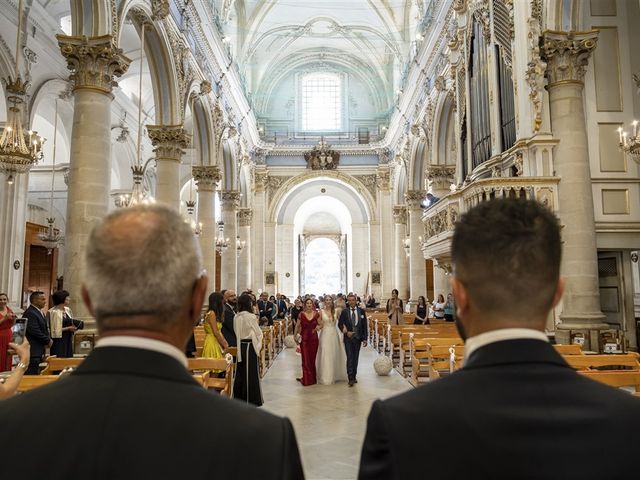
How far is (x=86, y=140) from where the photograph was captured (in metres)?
9.72

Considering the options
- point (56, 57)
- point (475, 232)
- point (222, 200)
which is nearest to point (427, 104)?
point (222, 200)

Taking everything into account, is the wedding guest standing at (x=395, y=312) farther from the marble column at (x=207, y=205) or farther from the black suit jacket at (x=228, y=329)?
the marble column at (x=207, y=205)

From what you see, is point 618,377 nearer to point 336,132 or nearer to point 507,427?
point 507,427

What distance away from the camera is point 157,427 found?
1.21m

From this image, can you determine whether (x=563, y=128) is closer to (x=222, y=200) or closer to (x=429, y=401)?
(x=429, y=401)

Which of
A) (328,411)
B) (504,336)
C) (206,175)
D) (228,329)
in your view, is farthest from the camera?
(206,175)

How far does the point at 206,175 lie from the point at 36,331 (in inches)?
487

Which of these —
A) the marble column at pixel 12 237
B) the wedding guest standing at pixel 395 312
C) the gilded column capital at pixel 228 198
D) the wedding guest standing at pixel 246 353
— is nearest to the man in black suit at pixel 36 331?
the wedding guest standing at pixel 246 353

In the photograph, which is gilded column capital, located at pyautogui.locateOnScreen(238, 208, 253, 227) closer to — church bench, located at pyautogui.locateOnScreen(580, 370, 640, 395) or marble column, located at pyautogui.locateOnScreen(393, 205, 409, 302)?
marble column, located at pyautogui.locateOnScreen(393, 205, 409, 302)

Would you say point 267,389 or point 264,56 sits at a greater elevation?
point 264,56

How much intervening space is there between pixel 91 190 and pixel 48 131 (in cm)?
1574

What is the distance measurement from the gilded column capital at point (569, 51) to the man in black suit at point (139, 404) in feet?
34.0

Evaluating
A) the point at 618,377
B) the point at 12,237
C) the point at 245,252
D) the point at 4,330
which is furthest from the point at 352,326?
the point at 245,252

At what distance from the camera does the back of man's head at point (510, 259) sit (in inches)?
57.6
